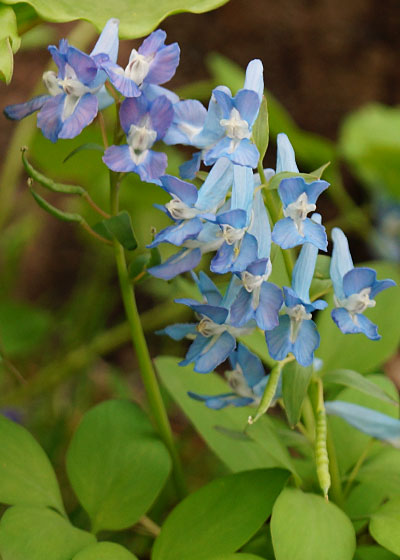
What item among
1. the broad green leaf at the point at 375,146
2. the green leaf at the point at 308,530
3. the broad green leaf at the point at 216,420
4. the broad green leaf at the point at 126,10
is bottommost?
the broad green leaf at the point at 375,146

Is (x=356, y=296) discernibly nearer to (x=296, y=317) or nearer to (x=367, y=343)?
(x=296, y=317)

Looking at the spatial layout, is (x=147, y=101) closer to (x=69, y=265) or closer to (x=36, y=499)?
(x=36, y=499)

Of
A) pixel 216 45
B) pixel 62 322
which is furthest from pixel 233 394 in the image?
pixel 216 45

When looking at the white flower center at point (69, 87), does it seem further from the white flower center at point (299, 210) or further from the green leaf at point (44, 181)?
the white flower center at point (299, 210)

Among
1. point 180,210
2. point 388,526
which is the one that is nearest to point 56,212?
point 180,210

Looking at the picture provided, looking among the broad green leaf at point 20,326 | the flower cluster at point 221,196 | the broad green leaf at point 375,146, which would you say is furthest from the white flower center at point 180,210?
the broad green leaf at point 375,146
